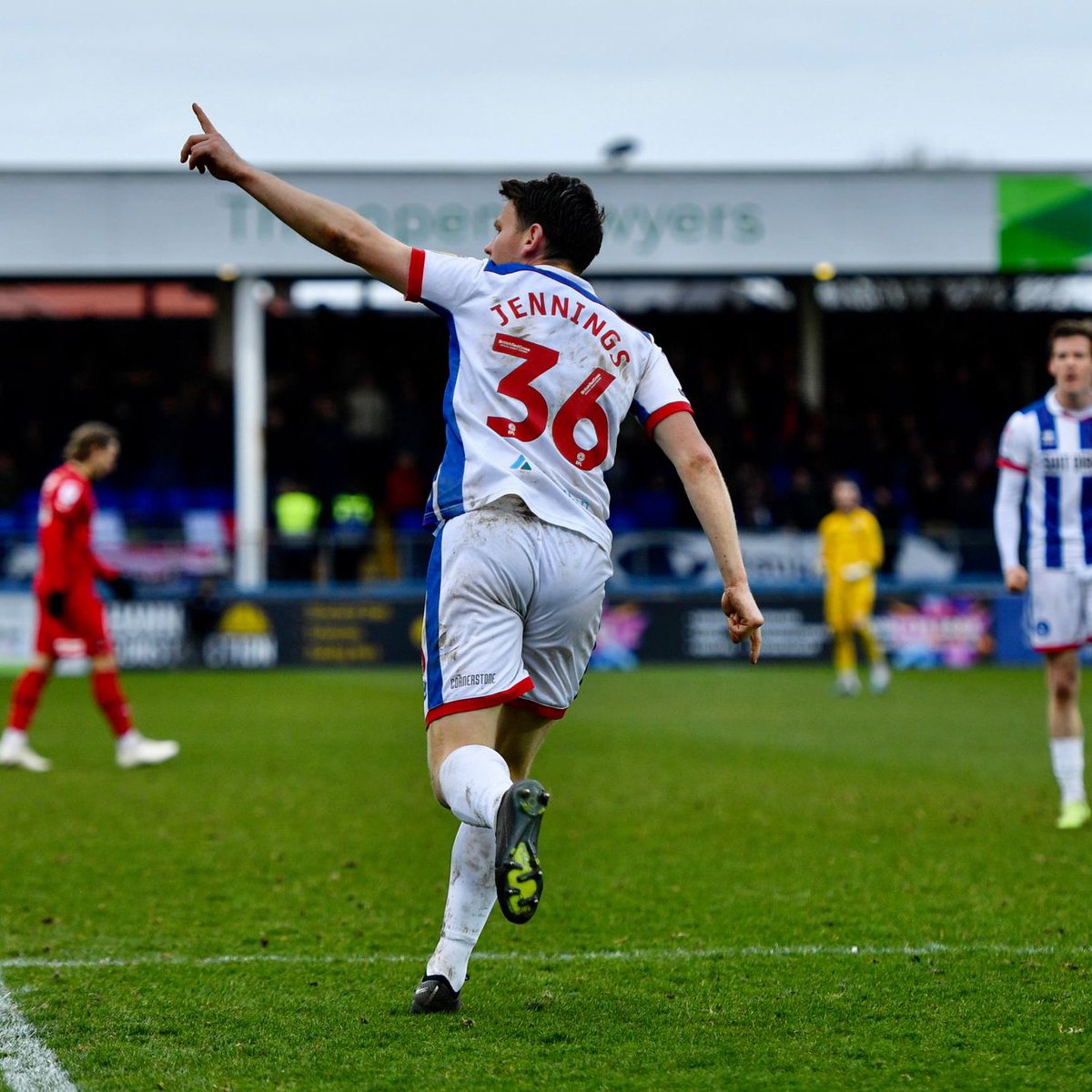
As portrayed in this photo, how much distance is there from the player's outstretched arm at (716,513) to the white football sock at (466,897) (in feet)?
2.92

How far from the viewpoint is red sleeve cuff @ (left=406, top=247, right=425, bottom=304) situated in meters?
4.28

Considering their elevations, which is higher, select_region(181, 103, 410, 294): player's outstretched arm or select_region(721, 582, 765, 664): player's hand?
select_region(181, 103, 410, 294): player's outstretched arm

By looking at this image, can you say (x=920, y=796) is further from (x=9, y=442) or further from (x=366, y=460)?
(x=9, y=442)

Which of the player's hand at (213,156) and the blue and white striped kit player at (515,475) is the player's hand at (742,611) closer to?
the blue and white striped kit player at (515,475)

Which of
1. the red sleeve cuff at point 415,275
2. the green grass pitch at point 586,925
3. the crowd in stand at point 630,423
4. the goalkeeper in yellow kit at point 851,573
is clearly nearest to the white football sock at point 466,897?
the green grass pitch at point 586,925

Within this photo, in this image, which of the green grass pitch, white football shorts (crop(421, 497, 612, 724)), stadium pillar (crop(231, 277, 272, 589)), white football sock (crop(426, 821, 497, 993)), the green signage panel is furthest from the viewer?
the green signage panel

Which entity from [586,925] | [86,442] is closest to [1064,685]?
[586,925]

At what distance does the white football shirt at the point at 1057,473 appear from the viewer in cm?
816

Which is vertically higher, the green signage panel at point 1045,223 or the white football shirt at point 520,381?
the green signage panel at point 1045,223

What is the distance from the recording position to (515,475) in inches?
169

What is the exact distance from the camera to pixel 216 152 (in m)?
4.31

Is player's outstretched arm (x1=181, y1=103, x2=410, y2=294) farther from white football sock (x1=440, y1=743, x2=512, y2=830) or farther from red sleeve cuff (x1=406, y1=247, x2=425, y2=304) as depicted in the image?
white football sock (x1=440, y1=743, x2=512, y2=830)

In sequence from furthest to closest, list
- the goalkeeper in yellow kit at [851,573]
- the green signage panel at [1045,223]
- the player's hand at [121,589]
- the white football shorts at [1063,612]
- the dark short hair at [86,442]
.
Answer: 1. the green signage panel at [1045,223]
2. the goalkeeper in yellow kit at [851,573]
3. the player's hand at [121,589]
4. the dark short hair at [86,442]
5. the white football shorts at [1063,612]

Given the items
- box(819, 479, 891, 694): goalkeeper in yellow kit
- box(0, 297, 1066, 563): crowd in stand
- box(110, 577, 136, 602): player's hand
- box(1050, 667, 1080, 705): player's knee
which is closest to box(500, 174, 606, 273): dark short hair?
box(1050, 667, 1080, 705): player's knee
